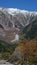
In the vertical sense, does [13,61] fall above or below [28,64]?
above

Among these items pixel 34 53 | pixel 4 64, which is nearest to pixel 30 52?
pixel 34 53

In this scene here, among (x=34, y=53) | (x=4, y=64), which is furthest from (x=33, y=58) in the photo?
(x=4, y=64)

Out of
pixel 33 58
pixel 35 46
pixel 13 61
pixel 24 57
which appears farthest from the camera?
pixel 13 61

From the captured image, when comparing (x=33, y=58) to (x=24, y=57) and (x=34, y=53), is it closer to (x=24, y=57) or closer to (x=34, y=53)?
(x=34, y=53)

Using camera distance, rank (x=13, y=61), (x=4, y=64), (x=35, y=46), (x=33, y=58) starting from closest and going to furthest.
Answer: (x=33, y=58) → (x=35, y=46) → (x=4, y=64) → (x=13, y=61)

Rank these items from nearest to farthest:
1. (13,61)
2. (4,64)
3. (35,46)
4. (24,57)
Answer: (35,46) < (24,57) < (4,64) < (13,61)

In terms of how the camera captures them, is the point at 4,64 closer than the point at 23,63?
No

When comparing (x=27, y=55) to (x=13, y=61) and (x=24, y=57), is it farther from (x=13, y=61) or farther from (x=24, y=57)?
(x=13, y=61)

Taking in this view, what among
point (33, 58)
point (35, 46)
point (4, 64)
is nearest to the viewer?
point (33, 58)

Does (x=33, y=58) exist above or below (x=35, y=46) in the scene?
below
